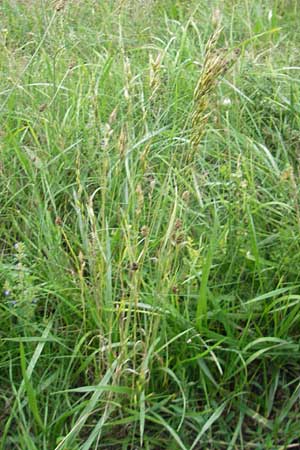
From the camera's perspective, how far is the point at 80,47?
3.46 metres

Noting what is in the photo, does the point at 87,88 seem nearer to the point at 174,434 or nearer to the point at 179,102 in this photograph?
the point at 179,102

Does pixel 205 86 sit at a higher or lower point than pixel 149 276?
higher

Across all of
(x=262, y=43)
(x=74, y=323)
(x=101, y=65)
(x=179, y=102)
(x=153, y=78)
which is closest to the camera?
(x=153, y=78)

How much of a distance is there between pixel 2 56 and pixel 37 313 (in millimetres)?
1360

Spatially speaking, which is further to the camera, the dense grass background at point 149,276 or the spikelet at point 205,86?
the dense grass background at point 149,276

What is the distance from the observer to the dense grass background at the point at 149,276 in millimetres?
1940

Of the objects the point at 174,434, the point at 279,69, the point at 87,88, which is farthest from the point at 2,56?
the point at 174,434

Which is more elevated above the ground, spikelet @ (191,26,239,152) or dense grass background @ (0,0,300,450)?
spikelet @ (191,26,239,152)

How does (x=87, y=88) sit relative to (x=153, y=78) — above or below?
below

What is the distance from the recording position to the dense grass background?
76.4 inches

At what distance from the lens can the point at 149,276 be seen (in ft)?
7.22

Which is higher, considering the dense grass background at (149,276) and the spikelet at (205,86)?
the spikelet at (205,86)

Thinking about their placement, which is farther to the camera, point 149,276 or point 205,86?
point 149,276

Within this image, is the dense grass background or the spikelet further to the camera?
the dense grass background
